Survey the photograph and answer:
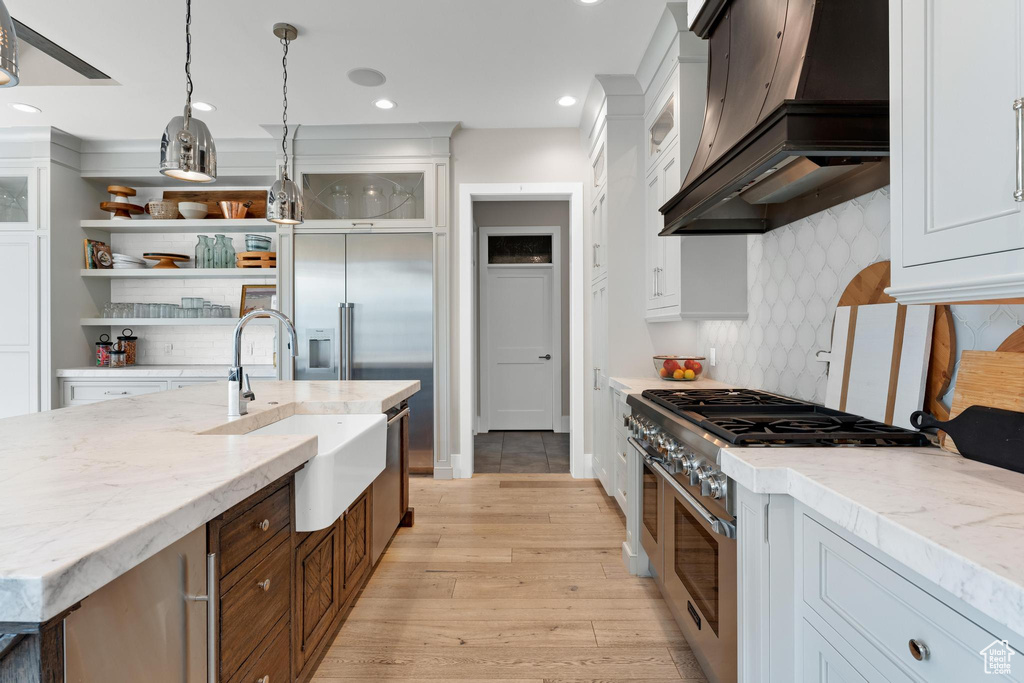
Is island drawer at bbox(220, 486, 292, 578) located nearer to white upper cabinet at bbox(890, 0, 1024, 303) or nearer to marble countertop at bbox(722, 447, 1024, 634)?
marble countertop at bbox(722, 447, 1024, 634)

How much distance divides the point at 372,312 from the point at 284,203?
155 cm

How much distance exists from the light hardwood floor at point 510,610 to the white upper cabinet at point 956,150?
4.87ft

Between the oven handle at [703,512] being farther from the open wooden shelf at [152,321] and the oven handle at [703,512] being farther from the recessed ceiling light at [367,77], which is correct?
the open wooden shelf at [152,321]

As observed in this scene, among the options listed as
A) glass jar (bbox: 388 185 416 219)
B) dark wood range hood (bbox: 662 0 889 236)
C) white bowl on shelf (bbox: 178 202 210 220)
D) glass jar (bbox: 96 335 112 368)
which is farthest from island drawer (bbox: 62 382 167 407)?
dark wood range hood (bbox: 662 0 889 236)

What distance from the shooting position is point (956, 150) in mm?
936

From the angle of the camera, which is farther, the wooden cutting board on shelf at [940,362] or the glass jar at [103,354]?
the glass jar at [103,354]

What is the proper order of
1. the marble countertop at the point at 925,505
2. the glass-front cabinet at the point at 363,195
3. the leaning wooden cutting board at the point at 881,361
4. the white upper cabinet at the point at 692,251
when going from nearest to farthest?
the marble countertop at the point at 925,505 → the leaning wooden cutting board at the point at 881,361 → the white upper cabinet at the point at 692,251 → the glass-front cabinet at the point at 363,195

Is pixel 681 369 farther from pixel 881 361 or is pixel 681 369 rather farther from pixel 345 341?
pixel 345 341

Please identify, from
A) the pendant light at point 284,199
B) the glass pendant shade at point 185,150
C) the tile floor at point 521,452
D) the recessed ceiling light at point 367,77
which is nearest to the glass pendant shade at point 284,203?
the pendant light at point 284,199

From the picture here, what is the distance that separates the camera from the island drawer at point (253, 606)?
3.70ft

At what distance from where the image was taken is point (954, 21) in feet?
3.09

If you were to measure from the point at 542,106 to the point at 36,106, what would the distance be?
3.51m

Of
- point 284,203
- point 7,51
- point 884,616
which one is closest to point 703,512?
point 884,616

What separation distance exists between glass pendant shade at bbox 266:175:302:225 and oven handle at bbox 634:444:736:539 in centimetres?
211
